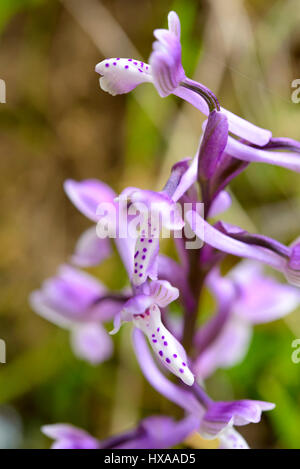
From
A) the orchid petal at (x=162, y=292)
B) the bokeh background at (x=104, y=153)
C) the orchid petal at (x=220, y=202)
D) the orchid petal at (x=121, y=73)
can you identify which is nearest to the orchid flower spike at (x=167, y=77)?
the orchid petal at (x=121, y=73)

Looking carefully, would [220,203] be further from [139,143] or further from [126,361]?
[139,143]

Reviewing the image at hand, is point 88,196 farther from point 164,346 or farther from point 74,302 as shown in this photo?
point 164,346

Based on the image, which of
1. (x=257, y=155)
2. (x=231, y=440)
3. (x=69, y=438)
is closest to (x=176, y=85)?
(x=257, y=155)

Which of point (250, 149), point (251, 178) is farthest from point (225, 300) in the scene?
point (251, 178)

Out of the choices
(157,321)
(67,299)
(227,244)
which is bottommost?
(157,321)

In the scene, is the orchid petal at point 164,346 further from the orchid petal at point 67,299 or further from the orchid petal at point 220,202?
the orchid petal at point 67,299

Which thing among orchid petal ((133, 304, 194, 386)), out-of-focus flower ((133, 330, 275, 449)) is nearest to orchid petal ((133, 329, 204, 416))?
out-of-focus flower ((133, 330, 275, 449))
